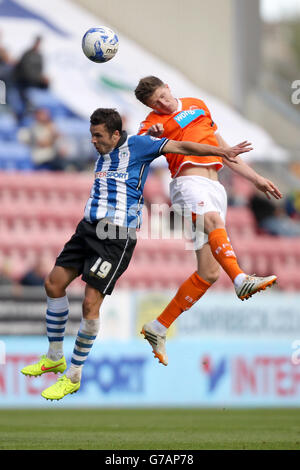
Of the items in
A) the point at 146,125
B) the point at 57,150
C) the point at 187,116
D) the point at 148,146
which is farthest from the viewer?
the point at 57,150

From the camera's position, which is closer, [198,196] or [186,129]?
[198,196]

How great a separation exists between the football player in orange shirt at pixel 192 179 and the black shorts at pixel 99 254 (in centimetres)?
71

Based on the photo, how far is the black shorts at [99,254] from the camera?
31.3 feet

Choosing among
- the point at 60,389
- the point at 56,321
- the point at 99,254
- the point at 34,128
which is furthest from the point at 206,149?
the point at 34,128

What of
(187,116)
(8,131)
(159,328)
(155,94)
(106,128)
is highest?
(8,131)

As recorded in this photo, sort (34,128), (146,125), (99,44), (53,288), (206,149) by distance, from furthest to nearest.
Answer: (34,128)
(146,125)
(53,288)
(99,44)
(206,149)

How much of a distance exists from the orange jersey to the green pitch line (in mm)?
2647

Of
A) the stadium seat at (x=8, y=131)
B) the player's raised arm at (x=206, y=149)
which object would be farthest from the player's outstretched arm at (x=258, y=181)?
the stadium seat at (x=8, y=131)

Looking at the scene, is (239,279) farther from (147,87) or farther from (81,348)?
(147,87)

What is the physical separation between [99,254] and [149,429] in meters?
3.19

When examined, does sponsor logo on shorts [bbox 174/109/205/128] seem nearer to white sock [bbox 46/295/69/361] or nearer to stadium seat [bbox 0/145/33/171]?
white sock [bbox 46/295/69/361]

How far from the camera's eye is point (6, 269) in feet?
60.4

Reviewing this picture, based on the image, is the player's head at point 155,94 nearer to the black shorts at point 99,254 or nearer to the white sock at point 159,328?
the black shorts at point 99,254

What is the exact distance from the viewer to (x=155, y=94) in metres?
9.93
